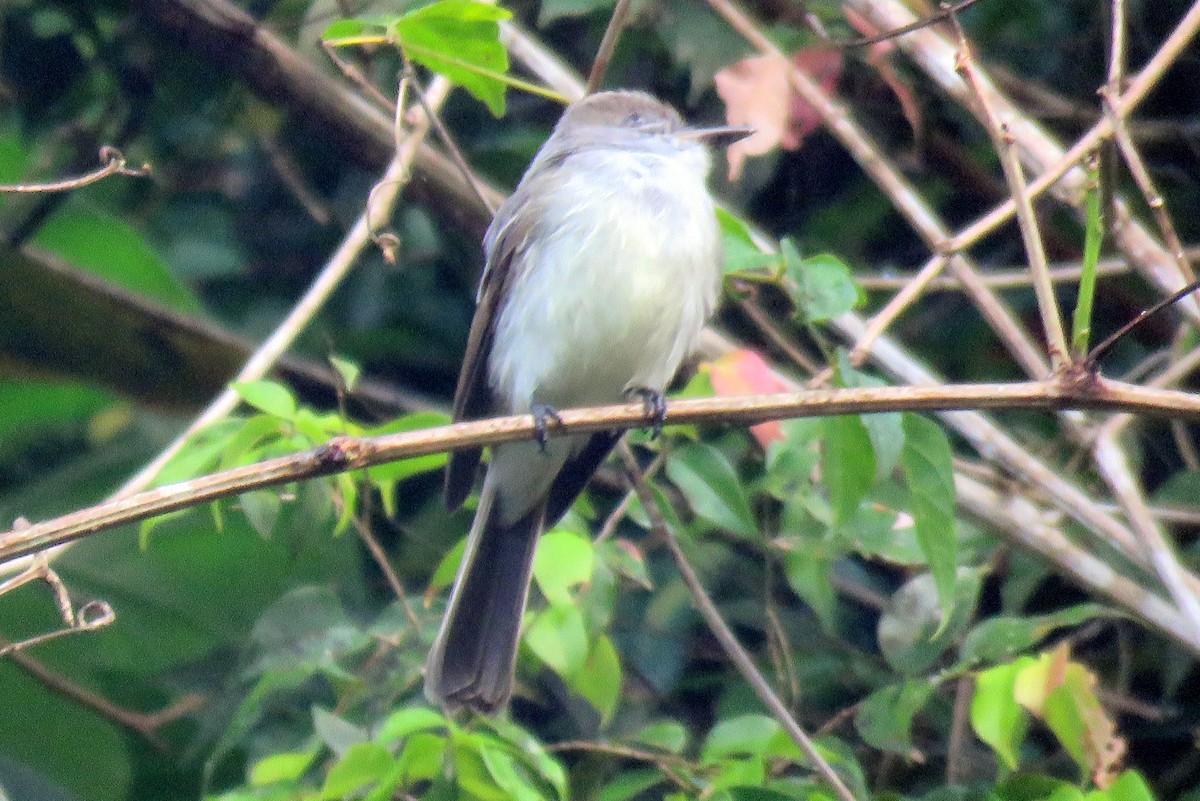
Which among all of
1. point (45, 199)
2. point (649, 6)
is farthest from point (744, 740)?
point (45, 199)

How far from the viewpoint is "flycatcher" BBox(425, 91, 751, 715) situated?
294 cm

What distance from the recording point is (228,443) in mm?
2445

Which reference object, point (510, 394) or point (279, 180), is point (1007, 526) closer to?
point (510, 394)

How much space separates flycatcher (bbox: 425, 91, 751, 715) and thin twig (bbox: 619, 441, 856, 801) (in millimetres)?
158

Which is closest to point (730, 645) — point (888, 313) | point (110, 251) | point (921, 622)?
point (921, 622)

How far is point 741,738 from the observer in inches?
99.9

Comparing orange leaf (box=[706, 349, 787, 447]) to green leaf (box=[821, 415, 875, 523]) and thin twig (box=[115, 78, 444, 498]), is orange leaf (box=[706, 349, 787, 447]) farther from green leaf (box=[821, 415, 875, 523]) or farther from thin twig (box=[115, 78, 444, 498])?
thin twig (box=[115, 78, 444, 498])

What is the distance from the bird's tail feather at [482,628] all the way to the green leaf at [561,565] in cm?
26

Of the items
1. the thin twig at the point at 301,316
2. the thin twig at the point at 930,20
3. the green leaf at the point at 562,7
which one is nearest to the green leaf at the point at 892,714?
the thin twig at the point at 930,20

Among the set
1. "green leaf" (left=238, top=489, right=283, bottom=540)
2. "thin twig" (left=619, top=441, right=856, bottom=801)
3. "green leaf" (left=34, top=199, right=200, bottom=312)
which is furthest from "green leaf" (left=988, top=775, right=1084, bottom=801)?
"green leaf" (left=34, top=199, right=200, bottom=312)

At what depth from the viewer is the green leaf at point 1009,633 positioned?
254cm

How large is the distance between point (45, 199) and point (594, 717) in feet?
5.56

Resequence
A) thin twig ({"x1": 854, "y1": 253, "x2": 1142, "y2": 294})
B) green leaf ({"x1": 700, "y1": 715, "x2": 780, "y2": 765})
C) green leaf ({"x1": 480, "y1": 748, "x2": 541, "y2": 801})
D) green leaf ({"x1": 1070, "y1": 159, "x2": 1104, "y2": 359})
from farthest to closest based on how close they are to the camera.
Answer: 1. thin twig ({"x1": 854, "y1": 253, "x2": 1142, "y2": 294})
2. green leaf ({"x1": 700, "y1": 715, "x2": 780, "y2": 765})
3. green leaf ({"x1": 480, "y1": 748, "x2": 541, "y2": 801})
4. green leaf ({"x1": 1070, "y1": 159, "x2": 1104, "y2": 359})

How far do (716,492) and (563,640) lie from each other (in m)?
0.38
